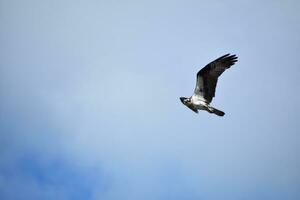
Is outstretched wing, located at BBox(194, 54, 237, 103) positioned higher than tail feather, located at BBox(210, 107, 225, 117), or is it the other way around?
outstretched wing, located at BBox(194, 54, 237, 103)

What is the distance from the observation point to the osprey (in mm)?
44750

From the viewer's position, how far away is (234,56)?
44.8 meters

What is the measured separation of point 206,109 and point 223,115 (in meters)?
1.15

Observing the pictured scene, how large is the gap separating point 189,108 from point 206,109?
1.34 m

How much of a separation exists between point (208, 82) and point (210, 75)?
0.40 m

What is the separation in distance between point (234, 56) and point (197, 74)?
2.17 metres

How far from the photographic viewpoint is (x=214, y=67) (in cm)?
4494

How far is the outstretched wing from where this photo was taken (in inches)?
1762

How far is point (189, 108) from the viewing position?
4622 cm

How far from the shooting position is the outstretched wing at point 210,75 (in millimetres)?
44750

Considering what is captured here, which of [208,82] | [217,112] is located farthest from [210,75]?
[217,112]

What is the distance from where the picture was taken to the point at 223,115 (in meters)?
44.5

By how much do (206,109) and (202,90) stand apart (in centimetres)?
109

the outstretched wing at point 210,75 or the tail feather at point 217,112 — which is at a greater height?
the outstretched wing at point 210,75
